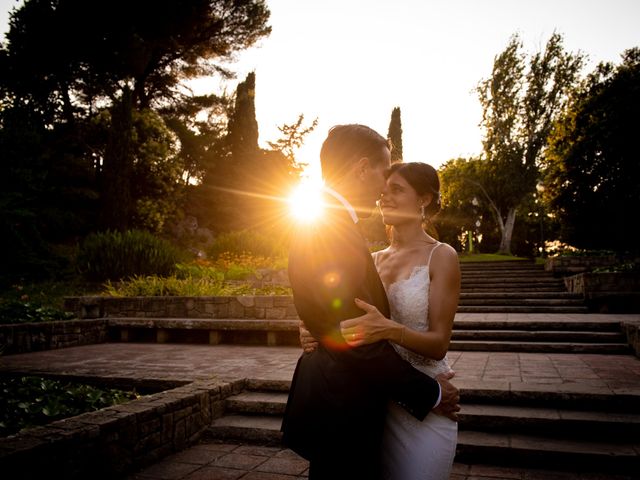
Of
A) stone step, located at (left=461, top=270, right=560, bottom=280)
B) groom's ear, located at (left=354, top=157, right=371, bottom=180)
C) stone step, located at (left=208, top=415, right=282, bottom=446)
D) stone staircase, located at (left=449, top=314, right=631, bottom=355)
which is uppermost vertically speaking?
groom's ear, located at (left=354, top=157, right=371, bottom=180)

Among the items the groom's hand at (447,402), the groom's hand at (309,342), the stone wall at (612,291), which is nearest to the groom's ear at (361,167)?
the groom's hand at (309,342)

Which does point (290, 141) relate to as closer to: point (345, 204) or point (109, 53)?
point (109, 53)

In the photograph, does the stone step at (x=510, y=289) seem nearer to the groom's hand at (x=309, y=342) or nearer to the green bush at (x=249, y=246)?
the green bush at (x=249, y=246)

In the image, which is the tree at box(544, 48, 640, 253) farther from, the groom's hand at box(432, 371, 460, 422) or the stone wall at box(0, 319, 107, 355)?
the groom's hand at box(432, 371, 460, 422)

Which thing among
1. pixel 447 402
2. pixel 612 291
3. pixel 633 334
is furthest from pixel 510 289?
pixel 447 402

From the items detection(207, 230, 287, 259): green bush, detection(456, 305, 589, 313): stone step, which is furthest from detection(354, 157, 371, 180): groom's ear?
detection(207, 230, 287, 259): green bush

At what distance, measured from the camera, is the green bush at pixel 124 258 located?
12805mm

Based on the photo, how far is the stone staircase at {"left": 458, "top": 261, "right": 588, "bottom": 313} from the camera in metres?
11.5

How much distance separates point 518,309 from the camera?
11422mm

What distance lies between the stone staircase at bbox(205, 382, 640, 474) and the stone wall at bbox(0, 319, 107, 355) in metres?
4.78

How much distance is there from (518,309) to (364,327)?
1125 centimetres

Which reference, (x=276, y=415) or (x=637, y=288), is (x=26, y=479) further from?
(x=637, y=288)

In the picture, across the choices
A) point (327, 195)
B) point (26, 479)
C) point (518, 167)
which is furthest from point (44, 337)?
point (518, 167)

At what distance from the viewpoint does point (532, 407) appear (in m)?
4.41
